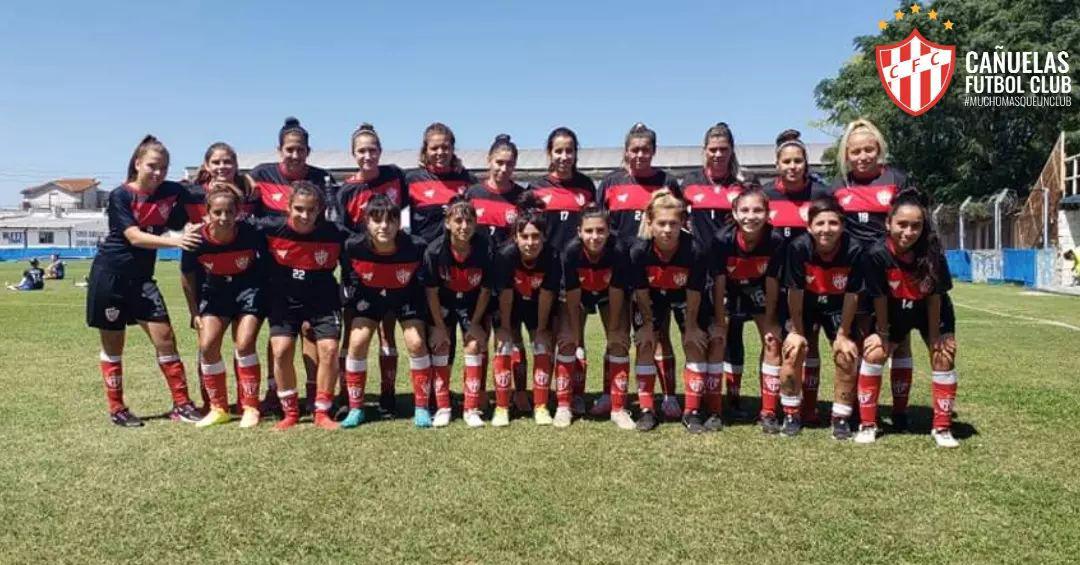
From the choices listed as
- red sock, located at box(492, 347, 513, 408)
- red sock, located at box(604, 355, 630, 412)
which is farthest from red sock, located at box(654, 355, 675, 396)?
red sock, located at box(492, 347, 513, 408)

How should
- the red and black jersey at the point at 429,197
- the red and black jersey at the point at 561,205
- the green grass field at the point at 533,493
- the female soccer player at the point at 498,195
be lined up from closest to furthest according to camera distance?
1. the green grass field at the point at 533,493
2. the female soccer player at the point at 498,195
3. the red and black jersey at the point at 561,205
4. the red and black jersey at the point at 429,197

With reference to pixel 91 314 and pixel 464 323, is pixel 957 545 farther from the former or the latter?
pixel 91 314

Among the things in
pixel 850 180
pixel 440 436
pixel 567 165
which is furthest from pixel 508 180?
pixel 850 180

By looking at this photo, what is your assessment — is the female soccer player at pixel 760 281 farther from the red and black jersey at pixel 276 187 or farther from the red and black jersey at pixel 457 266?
the red and black jersey at pixel 276 187

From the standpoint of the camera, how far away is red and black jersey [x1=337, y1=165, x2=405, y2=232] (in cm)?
614

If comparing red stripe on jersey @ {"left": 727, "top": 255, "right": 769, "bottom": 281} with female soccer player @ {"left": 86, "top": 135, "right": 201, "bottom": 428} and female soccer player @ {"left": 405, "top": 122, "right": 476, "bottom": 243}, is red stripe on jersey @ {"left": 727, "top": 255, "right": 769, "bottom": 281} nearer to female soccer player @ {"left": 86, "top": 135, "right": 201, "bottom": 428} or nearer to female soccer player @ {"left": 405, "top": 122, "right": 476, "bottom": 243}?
female soccer player @ {"left": 405, "top": 122, "right": 476, "bottom": 243}

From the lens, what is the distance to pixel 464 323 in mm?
5809

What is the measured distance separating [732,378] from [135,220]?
451 cm

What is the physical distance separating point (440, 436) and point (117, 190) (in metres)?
2.90

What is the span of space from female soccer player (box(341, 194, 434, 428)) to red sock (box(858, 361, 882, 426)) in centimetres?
277

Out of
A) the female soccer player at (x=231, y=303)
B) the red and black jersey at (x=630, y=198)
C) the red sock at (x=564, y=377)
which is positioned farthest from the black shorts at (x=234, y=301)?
the red and black jersey at (x=630, y=198)

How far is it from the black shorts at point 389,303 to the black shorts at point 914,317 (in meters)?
3.17

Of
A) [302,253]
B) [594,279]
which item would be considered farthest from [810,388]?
[302,253]

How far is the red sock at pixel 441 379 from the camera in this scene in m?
5.66
